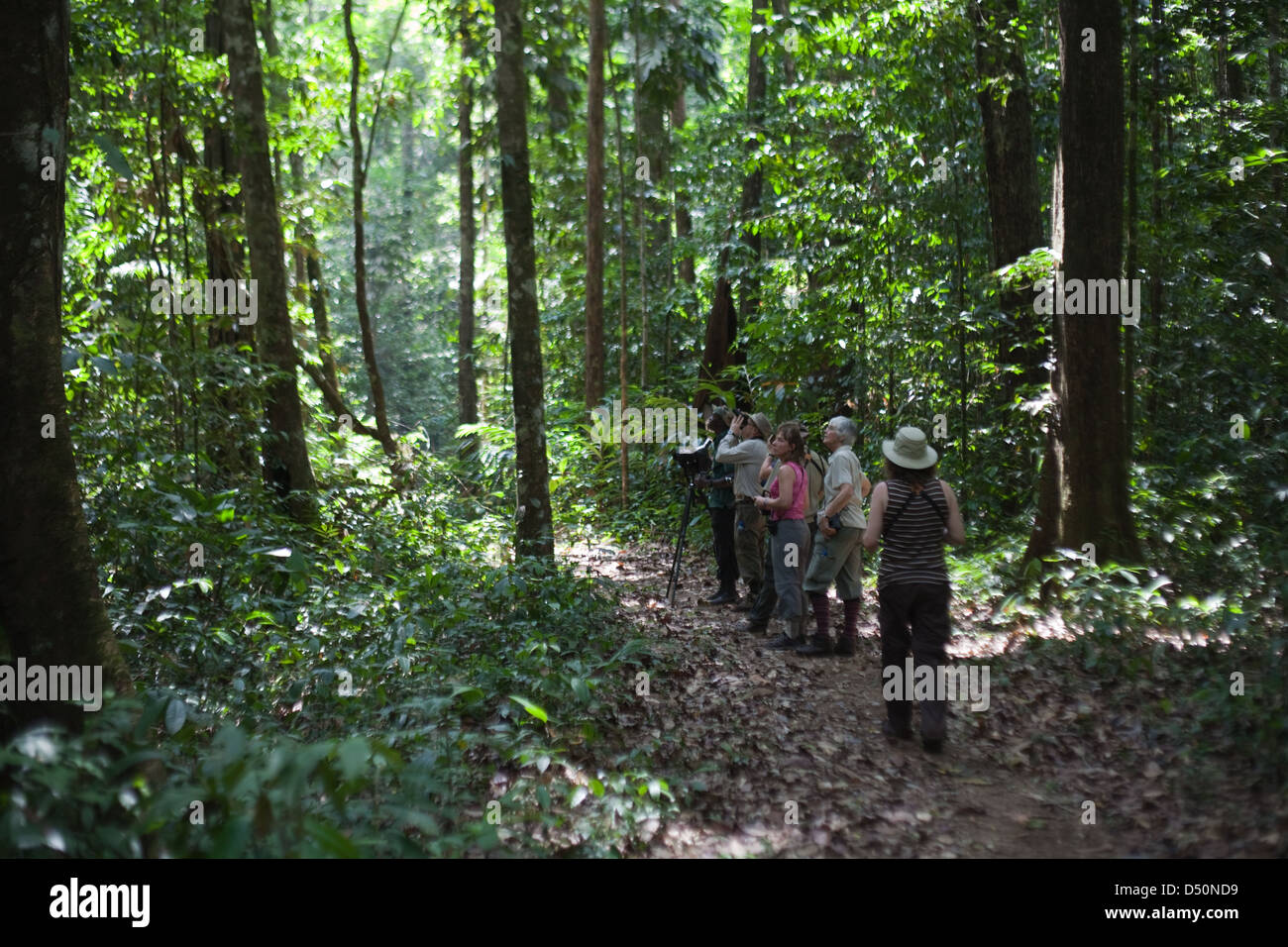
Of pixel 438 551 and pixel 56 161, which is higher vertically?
pixel 56 161

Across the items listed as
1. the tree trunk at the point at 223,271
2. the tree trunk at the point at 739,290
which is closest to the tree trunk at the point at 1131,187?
the tree trunk at the point at 739,290

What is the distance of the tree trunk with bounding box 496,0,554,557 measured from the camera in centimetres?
959

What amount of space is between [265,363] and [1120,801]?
32.2ft

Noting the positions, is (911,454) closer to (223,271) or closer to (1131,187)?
(1131,187)

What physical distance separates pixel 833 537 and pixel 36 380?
20.2 ft

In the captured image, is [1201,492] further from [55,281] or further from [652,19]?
[652,19]

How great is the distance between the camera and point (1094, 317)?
841 centimetres

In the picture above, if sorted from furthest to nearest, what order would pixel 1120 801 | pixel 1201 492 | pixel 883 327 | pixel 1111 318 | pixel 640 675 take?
pixel 883 327 → pixel 1201 492 → pixel 1111 318 → pixel 640 675 → pixel 1120 801

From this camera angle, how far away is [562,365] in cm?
2148

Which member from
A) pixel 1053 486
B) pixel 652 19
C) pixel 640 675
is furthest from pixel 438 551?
pixel 652 19

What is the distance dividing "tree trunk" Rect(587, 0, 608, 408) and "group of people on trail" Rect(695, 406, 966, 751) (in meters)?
6.66

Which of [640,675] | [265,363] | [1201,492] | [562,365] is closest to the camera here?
[640,675]

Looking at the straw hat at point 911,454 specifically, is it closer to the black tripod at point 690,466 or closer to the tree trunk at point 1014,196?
the black tripod at point 690,466

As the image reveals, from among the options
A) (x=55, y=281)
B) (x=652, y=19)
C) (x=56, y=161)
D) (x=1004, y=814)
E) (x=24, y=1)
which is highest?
(x=652, y=19)
